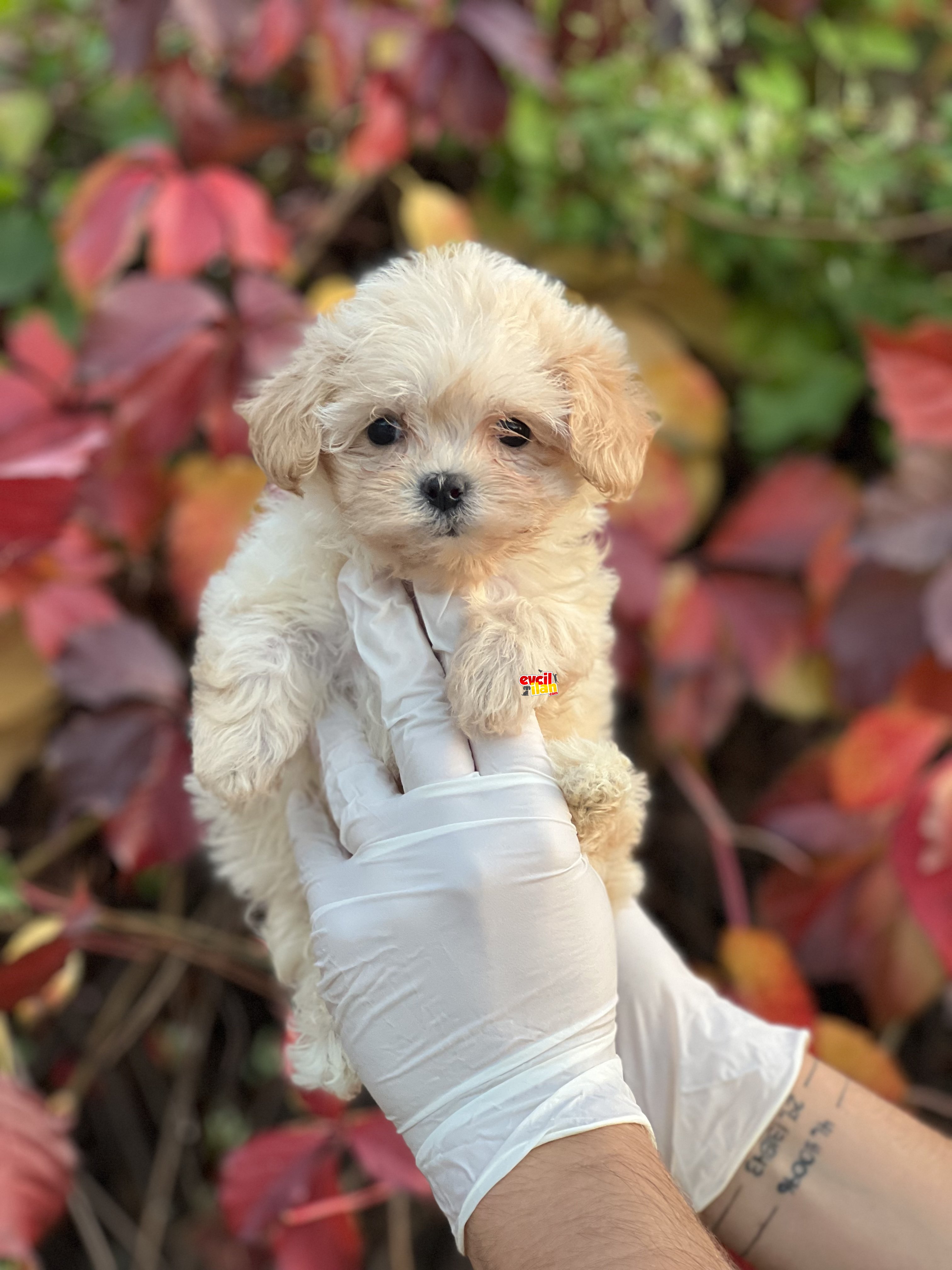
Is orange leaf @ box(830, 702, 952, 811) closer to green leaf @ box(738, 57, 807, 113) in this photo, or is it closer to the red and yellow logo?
the red and yellow logo

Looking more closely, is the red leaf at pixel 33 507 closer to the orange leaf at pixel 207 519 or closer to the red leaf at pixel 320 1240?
the orange leaf at pixel 207 519

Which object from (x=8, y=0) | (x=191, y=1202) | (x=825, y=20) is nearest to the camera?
(x=8, y=0)

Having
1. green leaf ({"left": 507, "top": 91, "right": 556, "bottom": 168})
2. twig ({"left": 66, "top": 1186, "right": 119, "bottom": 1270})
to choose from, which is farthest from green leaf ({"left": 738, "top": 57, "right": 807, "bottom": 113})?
twig ({"left": 66, "top": 1186, "right": 119, "bottom": 1270})

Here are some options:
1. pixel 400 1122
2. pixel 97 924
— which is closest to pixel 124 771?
pixel 97 924

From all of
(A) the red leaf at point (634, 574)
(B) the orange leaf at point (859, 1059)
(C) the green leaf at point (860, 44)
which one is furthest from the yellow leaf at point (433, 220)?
(B) the orange leaf at point (859, 1059)

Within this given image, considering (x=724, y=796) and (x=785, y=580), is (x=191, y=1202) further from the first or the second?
(x=785, y=580)
